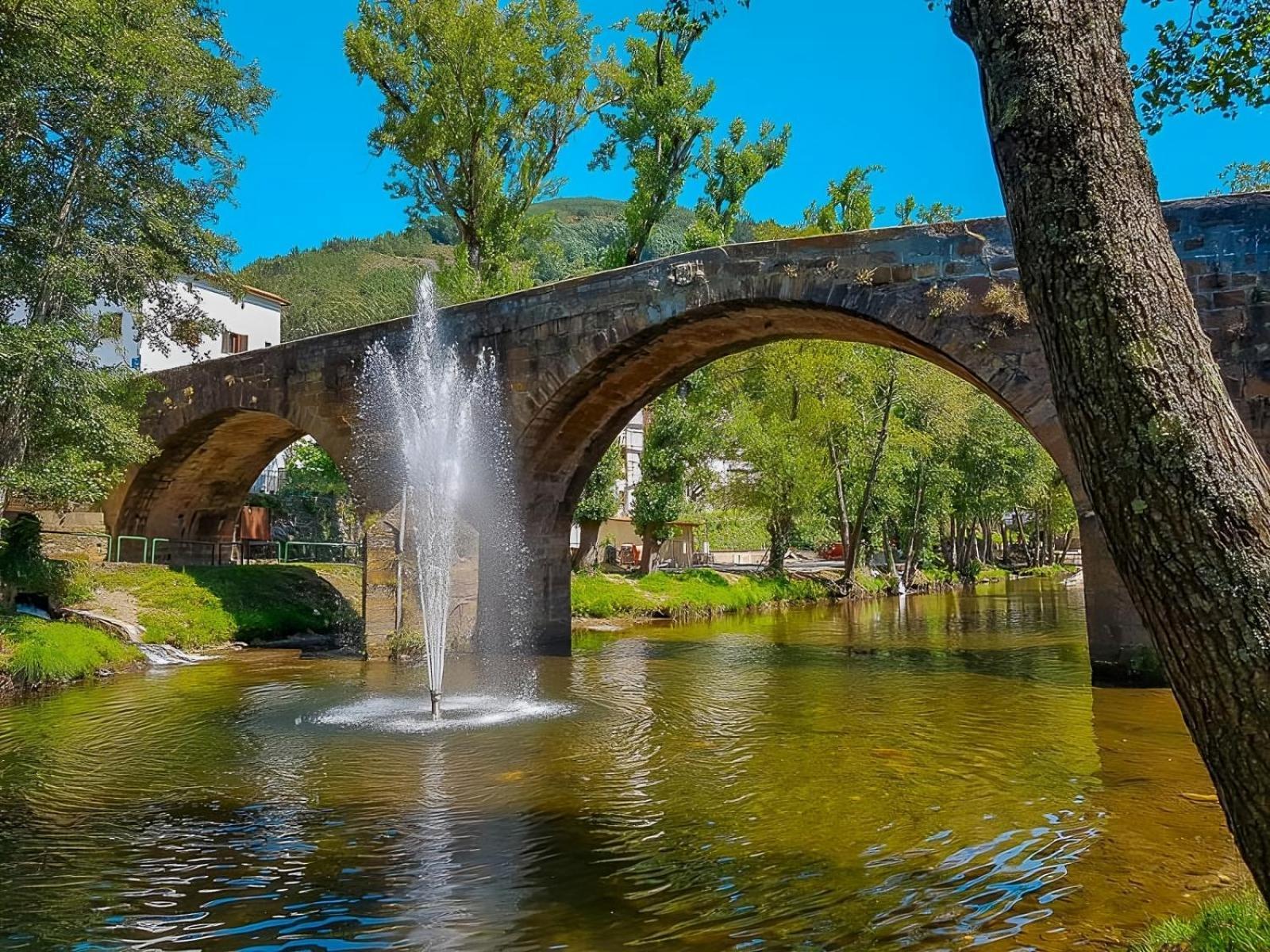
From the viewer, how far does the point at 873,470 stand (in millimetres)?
26531

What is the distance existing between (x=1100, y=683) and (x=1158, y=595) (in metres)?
8.10

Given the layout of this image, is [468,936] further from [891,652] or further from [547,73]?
[547,73]

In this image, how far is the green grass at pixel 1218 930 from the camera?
2.66 meters

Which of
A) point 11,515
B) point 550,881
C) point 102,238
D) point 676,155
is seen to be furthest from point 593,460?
point 11,515

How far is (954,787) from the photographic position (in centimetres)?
563

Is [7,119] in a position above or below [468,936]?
above

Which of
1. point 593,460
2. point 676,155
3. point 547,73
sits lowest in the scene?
point 593,460

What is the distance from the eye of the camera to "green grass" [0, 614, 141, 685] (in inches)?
390

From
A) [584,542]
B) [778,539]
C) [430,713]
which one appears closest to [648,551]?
[584,542]

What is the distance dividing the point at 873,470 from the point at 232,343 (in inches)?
889

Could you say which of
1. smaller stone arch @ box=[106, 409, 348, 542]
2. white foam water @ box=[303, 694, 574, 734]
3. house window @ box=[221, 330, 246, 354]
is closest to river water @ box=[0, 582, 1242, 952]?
white foam water @ box=[303, 694, 574, 734]

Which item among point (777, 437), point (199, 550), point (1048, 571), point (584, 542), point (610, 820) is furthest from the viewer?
point (1048, 571)

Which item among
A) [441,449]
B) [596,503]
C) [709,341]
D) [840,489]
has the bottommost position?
[596,503]

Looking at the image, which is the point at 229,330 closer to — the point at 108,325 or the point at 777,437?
the point at 777,437
